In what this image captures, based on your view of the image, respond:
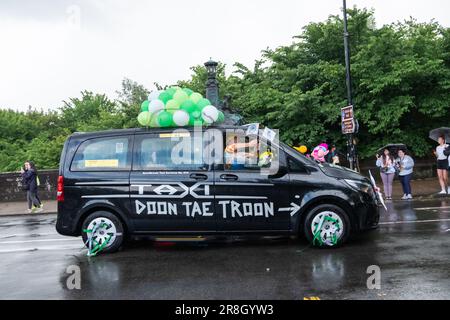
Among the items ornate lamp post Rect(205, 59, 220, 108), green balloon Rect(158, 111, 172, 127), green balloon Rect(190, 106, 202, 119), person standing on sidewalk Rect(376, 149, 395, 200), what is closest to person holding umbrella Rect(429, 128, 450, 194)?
person standing on sidewalk Rect(376, 149, 395, 200)

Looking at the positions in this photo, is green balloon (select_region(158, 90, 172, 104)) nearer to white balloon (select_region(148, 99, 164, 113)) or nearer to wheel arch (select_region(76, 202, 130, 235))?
white balloon (select_region(148, 99, 164, 113))

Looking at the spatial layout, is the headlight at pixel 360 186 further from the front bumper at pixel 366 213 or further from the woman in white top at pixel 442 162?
the woman in white top at pixel 442 162

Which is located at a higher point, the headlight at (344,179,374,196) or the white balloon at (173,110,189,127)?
the white balloon at (173,110,189,127)

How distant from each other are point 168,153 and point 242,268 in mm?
2148

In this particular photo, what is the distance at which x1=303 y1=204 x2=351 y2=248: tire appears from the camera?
668cm

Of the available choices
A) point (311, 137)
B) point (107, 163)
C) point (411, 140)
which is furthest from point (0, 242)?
point (411, 140)

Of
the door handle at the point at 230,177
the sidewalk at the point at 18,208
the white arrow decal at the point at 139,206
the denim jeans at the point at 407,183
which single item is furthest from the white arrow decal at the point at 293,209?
the sidewalk at the point at 18,208

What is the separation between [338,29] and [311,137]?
4.95 meters

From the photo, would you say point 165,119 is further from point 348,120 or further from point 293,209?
point 348,120

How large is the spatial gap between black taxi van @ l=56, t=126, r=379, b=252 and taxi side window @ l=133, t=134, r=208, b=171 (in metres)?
0.02

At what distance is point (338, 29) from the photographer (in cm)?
1808
